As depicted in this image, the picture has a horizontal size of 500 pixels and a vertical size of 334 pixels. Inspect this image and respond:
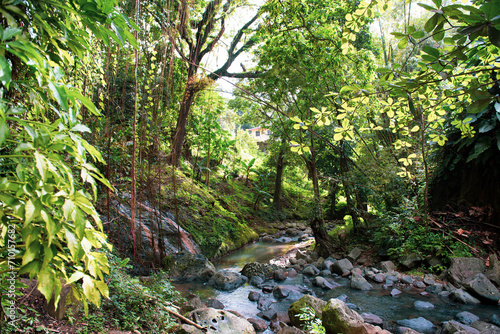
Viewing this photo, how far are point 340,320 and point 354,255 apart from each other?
3.35 m

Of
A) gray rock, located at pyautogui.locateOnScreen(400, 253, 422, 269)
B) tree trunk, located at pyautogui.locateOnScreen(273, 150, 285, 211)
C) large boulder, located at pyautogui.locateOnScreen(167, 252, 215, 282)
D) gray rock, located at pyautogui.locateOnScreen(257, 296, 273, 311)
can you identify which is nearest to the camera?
gray rock, located at pyautogui.locateOnScreen(257, 296, 273, 311)

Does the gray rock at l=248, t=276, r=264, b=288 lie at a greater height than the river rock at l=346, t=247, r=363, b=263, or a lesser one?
lesser

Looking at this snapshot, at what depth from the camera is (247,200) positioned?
38.4 feet

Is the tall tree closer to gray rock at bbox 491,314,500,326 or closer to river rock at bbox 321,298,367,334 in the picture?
river rock at bbox 321,298,367,334

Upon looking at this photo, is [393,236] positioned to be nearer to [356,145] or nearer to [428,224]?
[428,224]

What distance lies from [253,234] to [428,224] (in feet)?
16.7

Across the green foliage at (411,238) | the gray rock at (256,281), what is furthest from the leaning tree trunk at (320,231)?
the gray rock at (256,281)

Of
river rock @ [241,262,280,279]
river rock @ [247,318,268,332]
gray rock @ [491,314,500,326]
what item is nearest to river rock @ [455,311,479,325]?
gray rock @ [491,314,500,326]

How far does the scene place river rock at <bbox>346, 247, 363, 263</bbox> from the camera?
6.00m

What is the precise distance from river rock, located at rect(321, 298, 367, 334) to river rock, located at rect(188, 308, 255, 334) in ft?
2.70

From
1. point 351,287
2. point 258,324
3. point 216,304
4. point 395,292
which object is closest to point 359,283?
point 351,287

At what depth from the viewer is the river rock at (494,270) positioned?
4.04 m

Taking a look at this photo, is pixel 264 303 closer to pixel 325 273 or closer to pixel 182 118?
pixel 325 273

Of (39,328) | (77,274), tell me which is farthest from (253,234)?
(77,274)
